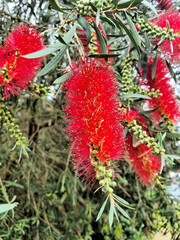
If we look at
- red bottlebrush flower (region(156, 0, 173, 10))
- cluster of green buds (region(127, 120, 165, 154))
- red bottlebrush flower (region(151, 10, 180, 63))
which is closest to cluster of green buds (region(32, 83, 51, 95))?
cluster of green buds (region(127, 120, 165, 154))

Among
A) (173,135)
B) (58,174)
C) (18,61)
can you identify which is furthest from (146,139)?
(58,174)

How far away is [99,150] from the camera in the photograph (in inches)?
27.7

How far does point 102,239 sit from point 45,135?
98cm

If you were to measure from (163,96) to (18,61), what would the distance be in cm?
64

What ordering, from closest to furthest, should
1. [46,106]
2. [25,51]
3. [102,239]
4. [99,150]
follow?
[99,150] → [25,51] → [102,239] → [46,106]

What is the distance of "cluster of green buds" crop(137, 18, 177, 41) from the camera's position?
883 millimetres

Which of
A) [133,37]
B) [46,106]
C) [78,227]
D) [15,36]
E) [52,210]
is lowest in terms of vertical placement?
[78,227]

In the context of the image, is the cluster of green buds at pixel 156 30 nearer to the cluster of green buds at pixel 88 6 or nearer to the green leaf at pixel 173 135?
the cluster of green buds at pixel 88 6

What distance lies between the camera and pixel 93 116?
72 cm

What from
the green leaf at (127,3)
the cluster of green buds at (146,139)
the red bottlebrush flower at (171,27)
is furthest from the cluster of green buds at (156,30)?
the cluster of green buds at (146,139)

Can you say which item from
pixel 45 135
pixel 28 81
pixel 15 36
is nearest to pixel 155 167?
pixel 28 81

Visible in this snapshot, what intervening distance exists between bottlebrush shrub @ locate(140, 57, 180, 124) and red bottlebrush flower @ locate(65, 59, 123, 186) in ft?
1.47

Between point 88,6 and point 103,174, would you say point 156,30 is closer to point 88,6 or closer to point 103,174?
point 88,6

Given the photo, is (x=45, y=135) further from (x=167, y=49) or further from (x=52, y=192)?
(x=167, y=49)
